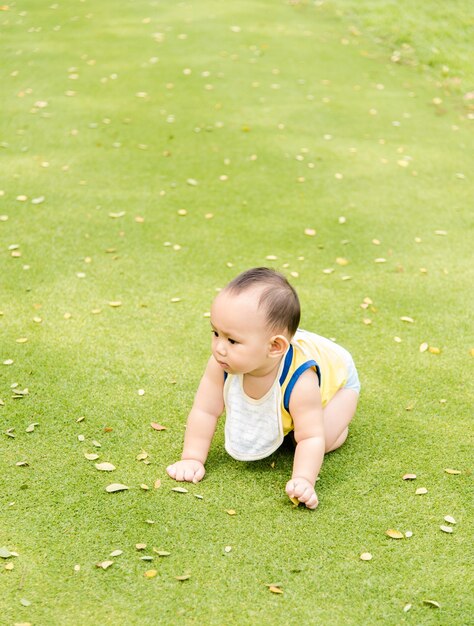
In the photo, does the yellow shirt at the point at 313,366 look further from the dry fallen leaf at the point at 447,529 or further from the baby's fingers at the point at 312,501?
the dry fallen leaf at the point at 447,529

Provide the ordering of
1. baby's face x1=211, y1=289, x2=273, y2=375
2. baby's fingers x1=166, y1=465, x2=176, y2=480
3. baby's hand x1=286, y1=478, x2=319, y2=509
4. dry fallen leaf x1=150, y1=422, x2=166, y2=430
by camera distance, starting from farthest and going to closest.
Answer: dry fallen leaf x1=150, y1=422, x2=166, y2=430
baby's fingers x1=166, y1=465, x2=176, y2=480
baby's hand x1=286, y1=478, x2=319, y2=509
baby's face x1=211, y1=289, x2=273, y2=375

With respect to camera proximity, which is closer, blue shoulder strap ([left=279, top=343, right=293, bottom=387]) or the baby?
the baby

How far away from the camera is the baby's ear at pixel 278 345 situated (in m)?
3.06

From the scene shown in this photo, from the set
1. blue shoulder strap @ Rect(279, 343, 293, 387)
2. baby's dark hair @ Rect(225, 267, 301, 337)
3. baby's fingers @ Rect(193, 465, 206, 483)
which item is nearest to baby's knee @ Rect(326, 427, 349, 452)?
blue shoulder strap @ Rect(279, 343, 293, 387)

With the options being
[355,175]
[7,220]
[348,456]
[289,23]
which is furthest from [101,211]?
[289,23]

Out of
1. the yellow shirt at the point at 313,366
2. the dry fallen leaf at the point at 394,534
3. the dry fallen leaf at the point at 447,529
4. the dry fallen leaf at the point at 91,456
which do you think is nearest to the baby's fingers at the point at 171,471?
the dry fallen leaf at the point at 91,456

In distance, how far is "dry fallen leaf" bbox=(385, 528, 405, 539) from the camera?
3.04 m

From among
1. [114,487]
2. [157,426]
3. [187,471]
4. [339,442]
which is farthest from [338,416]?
[114,487]

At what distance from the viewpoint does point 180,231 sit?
598 cm

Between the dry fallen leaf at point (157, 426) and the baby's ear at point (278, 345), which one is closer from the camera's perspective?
the baby's ear at point (278, 345)

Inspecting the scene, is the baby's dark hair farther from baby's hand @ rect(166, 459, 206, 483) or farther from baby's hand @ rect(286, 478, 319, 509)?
baby's hand @ rect(166, 459, 206, 483)

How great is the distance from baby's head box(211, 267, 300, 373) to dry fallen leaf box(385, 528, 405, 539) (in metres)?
0.83

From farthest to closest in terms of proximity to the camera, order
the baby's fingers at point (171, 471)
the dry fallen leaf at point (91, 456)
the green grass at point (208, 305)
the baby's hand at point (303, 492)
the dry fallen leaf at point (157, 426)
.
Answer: the dry fallen leaf at point (157, 426), the dry fallen leaf at point (91, 456), the baby's fingers at point (171, 471), the baby's hand at point (303, 492), the green grass at point (208, 305)

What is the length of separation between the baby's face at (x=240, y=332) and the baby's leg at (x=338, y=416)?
520 mm
